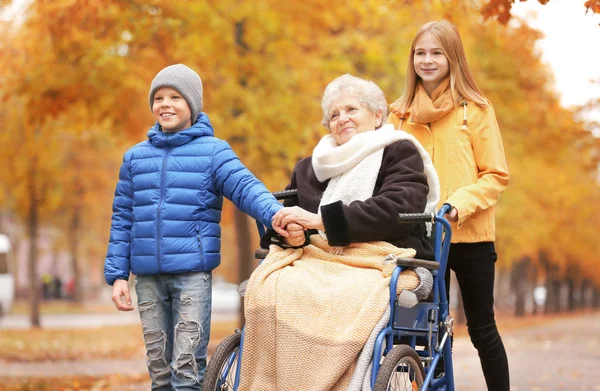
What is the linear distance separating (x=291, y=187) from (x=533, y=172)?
21155 millimetres

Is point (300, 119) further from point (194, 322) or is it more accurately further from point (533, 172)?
point (533, 172)

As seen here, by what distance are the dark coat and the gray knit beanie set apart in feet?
2.12

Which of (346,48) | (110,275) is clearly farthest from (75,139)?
(110,275)

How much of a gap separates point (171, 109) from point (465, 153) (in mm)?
1466

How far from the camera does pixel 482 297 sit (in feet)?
16.1

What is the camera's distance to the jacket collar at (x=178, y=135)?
4664 mm

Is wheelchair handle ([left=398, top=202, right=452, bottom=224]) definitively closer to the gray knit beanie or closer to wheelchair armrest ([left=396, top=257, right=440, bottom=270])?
wheelchair armrest ([left=396, top=257, right=440, bottom=270])

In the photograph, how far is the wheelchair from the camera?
156 inches

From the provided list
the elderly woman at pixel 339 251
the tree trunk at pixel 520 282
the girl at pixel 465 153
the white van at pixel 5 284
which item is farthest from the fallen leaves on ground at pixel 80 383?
the tree trunk at pixel 520 282

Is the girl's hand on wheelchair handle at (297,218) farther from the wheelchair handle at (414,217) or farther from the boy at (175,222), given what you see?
the wheelchair handle at (414,217)

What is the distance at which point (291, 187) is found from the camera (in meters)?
4.84

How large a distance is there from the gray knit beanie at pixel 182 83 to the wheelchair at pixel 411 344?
81 centimetres

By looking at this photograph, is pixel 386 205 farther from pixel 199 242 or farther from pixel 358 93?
pixel 199 242

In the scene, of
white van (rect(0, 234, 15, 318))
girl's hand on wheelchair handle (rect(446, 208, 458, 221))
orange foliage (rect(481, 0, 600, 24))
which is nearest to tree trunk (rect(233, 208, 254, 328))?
orange foliage (rect(481, 0, 600, 24))
